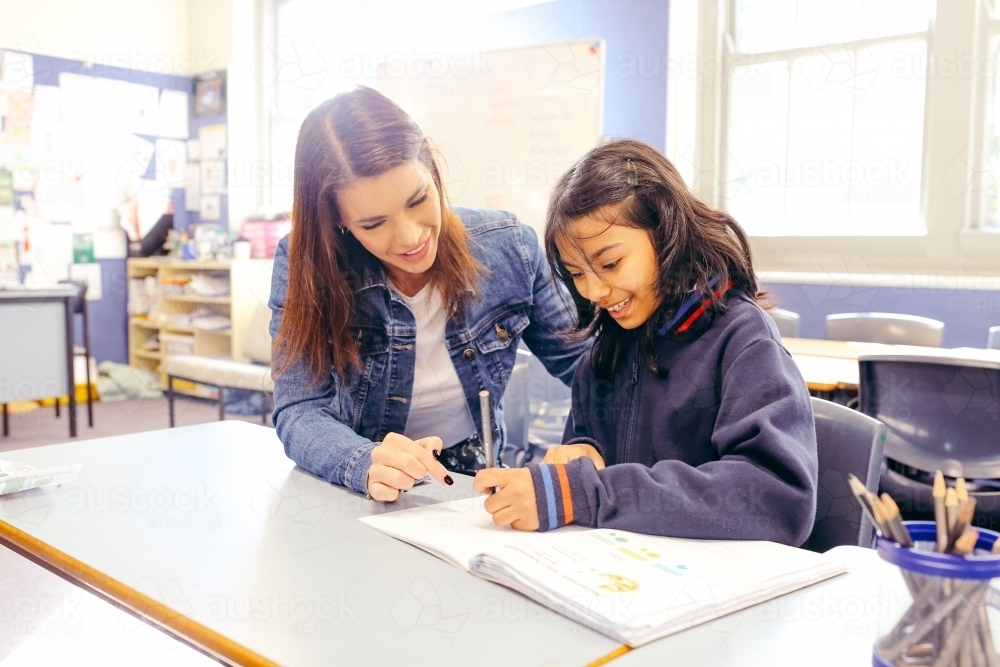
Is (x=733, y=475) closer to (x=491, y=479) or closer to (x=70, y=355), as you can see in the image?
(x=491, y=479)

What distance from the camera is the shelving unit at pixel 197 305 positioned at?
5.06 metres

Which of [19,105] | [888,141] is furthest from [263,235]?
[888,141]

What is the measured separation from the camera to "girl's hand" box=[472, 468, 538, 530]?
2.72 feet

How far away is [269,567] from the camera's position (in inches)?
30.9

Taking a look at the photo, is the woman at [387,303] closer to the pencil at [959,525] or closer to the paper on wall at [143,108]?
the pencil at [959,525]

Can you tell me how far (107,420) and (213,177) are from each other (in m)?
1.95

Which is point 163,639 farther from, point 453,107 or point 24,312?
point 453,107

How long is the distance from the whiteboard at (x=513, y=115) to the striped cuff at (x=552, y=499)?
288cm

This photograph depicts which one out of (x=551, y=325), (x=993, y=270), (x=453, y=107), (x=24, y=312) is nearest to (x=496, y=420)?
(x=551, y=325)

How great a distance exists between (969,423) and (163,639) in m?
1.81

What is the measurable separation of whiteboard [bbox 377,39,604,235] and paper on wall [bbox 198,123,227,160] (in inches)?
76.8

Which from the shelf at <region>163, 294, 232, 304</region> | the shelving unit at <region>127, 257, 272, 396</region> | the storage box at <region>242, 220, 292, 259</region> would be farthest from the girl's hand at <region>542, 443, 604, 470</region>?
the storage box at <region>242, 220, 292, 259</region>

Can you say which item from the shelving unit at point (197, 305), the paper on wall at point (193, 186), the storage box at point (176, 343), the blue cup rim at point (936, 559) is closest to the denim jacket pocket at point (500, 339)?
the blue cup rim at point (936, 559)

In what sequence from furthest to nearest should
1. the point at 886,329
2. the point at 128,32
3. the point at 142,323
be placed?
the point at 142,323 → the point at 128,32 → the point at 886,329
